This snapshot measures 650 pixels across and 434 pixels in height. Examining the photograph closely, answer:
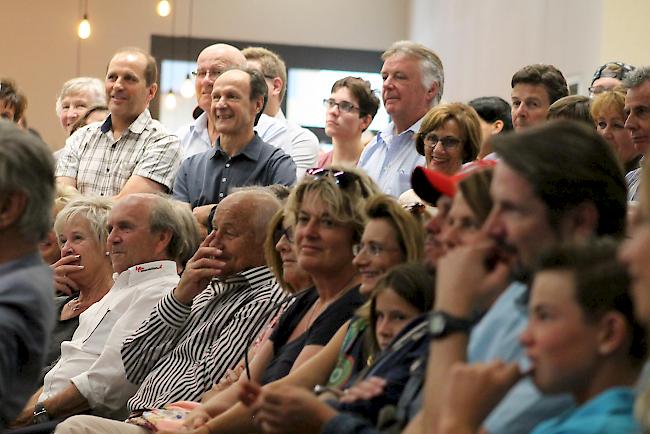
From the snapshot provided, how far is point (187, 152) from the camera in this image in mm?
6266

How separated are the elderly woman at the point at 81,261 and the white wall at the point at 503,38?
3073 mm

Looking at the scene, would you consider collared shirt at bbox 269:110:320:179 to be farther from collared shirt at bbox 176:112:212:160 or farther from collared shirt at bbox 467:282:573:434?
collared shirt at bbox 467:282:573:434

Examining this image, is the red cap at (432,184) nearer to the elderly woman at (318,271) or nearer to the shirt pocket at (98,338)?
the elderly woman at (318,271)

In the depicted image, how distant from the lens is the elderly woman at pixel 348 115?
19.7 ft

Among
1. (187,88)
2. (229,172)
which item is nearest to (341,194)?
(229,172)

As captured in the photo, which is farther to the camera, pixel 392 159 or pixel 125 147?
pixel 125 147

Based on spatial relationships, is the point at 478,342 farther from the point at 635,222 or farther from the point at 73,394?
the point at 73,394

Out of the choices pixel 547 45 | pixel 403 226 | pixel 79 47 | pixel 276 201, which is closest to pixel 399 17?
pixel 79 47

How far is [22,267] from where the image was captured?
2354 mm

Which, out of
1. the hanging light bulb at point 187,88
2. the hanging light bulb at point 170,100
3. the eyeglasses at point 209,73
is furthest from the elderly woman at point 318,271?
the hanging light bulb at point 170,100

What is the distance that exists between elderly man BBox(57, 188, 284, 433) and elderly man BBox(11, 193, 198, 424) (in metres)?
0.13

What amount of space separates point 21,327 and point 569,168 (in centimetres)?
104

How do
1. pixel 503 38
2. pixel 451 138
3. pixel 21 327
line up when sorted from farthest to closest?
pixel 503 38 < pixel 451 138 < pixel 21 327

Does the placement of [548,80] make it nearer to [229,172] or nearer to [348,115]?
[348,115]
